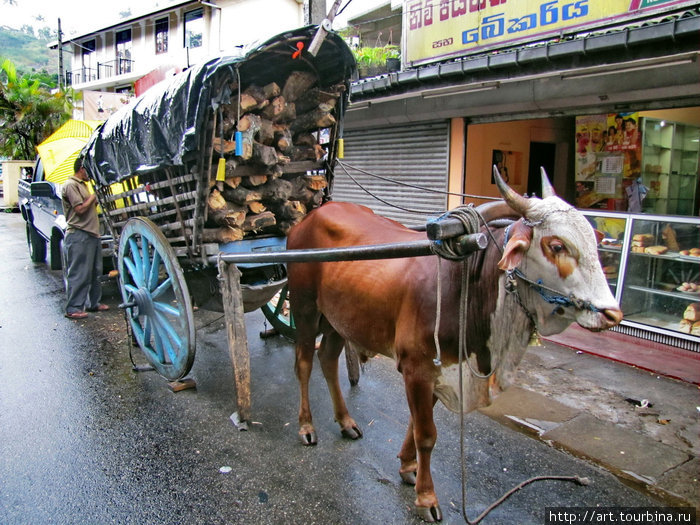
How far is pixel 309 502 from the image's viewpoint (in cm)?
305

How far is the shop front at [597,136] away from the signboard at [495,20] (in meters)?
0.16

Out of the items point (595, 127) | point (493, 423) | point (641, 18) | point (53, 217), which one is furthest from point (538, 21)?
point (53, 217)

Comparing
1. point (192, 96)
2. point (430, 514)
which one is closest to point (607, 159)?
point (192, 96)

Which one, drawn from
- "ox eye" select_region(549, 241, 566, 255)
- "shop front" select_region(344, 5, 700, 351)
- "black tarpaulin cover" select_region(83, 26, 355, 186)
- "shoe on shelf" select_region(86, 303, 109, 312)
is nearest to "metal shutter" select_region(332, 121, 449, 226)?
"shop front" select_region(344, 5, 700, 351)

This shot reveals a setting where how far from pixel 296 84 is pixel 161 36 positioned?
30.6 meters

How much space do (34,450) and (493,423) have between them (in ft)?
11.1

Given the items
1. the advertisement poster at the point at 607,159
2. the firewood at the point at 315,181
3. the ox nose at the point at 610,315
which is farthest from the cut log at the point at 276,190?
the advertisement poster at the point at 607,159

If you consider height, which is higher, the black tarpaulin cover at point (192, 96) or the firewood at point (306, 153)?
the black tarpaulin cover at point (192, 96)

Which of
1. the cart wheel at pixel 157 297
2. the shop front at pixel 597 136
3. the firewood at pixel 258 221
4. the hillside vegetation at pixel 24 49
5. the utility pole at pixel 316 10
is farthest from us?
the hillside vegetation at pixel 24 49

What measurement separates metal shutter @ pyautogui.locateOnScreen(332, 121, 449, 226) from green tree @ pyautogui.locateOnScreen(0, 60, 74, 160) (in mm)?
14569

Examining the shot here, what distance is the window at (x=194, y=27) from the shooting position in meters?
27.8

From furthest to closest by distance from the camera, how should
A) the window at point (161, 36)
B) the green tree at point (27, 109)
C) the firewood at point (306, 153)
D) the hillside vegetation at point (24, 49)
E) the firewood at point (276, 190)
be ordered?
the hillside vegetation at point (24, 49), the window at point (161, 36), the green tree at point (27, 109), the firewood at point (306, 153), the firewood at point (276, 190)

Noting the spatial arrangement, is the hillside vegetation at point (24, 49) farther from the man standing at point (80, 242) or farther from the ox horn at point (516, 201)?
the ox horn at point (516, 201)

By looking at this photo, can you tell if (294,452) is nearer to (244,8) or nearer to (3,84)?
(3,84)
